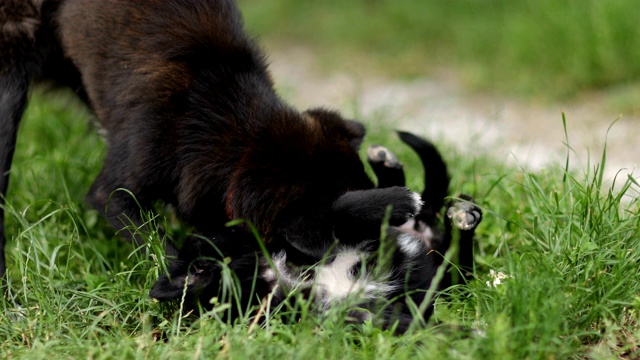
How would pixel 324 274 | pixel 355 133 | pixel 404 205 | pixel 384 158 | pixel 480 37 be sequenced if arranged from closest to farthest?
pixel 404 205 → pixel 324 274 → pixel 355 133 → pixel 384 158 → pixel 480 37

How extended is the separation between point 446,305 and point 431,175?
0.87 meters

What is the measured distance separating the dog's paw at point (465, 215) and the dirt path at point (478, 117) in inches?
36.8

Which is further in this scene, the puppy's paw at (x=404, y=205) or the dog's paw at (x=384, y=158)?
the dog's paw at (x=384, y=158)

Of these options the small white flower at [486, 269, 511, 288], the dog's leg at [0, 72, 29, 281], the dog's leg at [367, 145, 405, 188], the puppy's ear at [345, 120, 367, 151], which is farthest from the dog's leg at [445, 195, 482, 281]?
the dog's leg at [0, 72, 29, 281]

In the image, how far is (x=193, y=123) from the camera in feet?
9.86

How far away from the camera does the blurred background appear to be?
5.19m

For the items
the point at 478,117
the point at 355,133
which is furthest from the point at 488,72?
the point at 355,133

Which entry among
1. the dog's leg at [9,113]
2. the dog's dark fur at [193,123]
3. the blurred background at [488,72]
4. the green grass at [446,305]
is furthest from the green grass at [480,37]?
the dog's leg at [9,113]

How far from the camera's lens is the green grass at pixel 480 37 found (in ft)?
19.2

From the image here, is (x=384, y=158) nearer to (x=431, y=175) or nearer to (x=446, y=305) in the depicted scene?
(x=431, y=175)

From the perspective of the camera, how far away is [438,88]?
6750 millimetres

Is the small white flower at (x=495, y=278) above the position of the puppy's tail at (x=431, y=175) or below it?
below

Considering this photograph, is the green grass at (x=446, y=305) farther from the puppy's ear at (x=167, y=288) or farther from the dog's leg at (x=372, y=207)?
the dog's leg at (x=372, y=207)

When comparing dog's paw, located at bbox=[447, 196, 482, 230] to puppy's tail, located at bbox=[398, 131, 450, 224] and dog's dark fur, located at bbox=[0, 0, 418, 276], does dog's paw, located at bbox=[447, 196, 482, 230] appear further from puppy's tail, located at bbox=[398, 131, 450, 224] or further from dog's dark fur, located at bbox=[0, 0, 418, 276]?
dog's dark fur, located at bbox=[0, 0, 418, 276]
